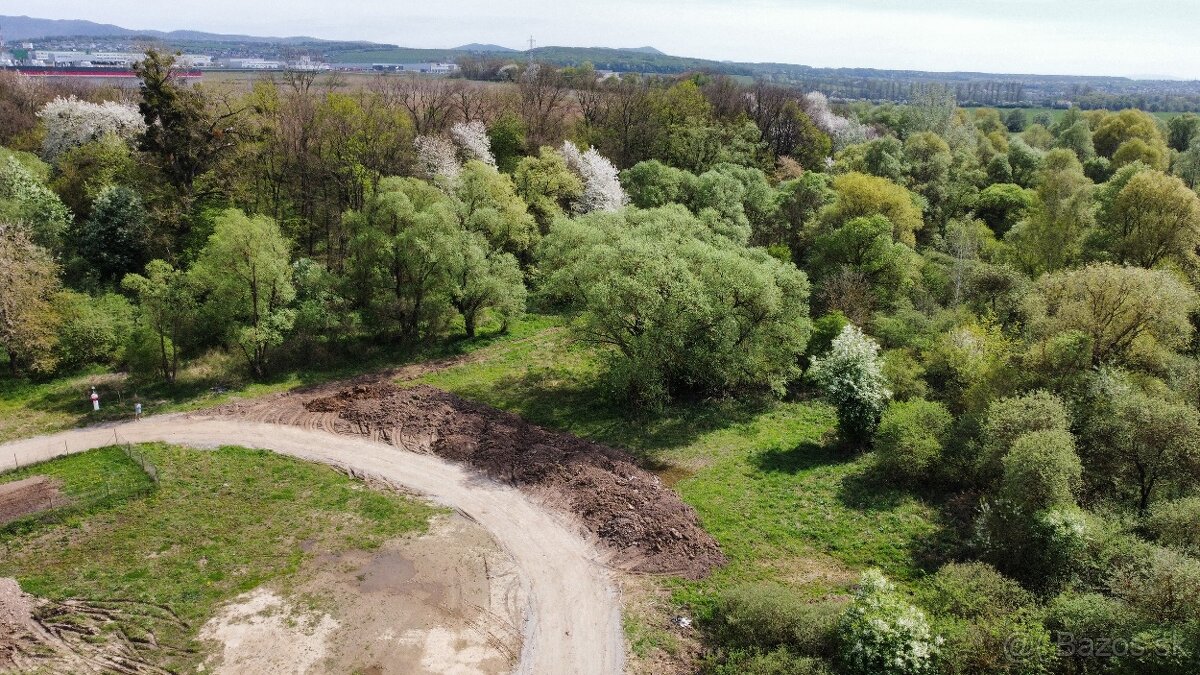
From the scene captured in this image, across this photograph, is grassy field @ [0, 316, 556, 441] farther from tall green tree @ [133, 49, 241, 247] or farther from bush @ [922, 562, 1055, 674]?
bush @ [922, 562, 1055, 674]

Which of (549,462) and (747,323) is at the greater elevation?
(747,323)

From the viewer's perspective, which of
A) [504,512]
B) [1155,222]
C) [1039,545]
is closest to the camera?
[1039,545]

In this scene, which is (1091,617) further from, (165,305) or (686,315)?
(165,305)

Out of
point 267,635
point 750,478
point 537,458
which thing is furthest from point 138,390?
point 750,478

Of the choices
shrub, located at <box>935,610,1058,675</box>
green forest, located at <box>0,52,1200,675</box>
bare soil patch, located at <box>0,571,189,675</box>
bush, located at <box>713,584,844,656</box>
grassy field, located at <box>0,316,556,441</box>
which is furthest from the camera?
grassy field, located at <box>0,316,556,441</box>

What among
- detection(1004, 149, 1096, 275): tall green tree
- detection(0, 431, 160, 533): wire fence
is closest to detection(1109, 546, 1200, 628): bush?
detection(1004, 149, 1096, 275): tall green tree

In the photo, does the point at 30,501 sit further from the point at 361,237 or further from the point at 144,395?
the point at 361,237
